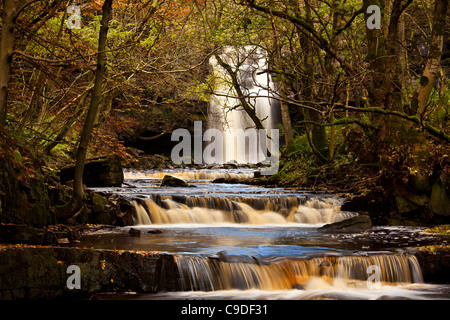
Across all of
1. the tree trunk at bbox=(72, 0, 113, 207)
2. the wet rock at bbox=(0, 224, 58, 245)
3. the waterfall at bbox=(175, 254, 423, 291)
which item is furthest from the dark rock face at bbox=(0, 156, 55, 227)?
the waterfall at bbox=(175, 254, 423, 291)

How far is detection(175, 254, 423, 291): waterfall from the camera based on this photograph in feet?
25.2

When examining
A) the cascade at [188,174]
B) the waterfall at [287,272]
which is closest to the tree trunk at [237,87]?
the cascade at [188,174]

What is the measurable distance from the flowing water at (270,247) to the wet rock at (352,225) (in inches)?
10.7

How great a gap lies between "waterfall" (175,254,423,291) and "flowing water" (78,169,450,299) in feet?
0.05

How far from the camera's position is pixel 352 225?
464 inches

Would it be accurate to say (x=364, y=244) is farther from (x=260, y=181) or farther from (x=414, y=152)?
(x=260, y=181)

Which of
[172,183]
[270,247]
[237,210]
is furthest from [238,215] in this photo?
[172,183]

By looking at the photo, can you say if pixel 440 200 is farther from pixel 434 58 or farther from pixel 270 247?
pixel 270 247

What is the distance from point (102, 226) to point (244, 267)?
4.66 metres

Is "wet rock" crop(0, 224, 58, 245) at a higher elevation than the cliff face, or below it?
below

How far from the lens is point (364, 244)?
384 inches

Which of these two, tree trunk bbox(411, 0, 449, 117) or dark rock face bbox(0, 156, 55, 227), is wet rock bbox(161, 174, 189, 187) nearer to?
dark rock face bbox(0, 156, 55, 227)

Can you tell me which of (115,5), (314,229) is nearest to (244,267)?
(314,229)
